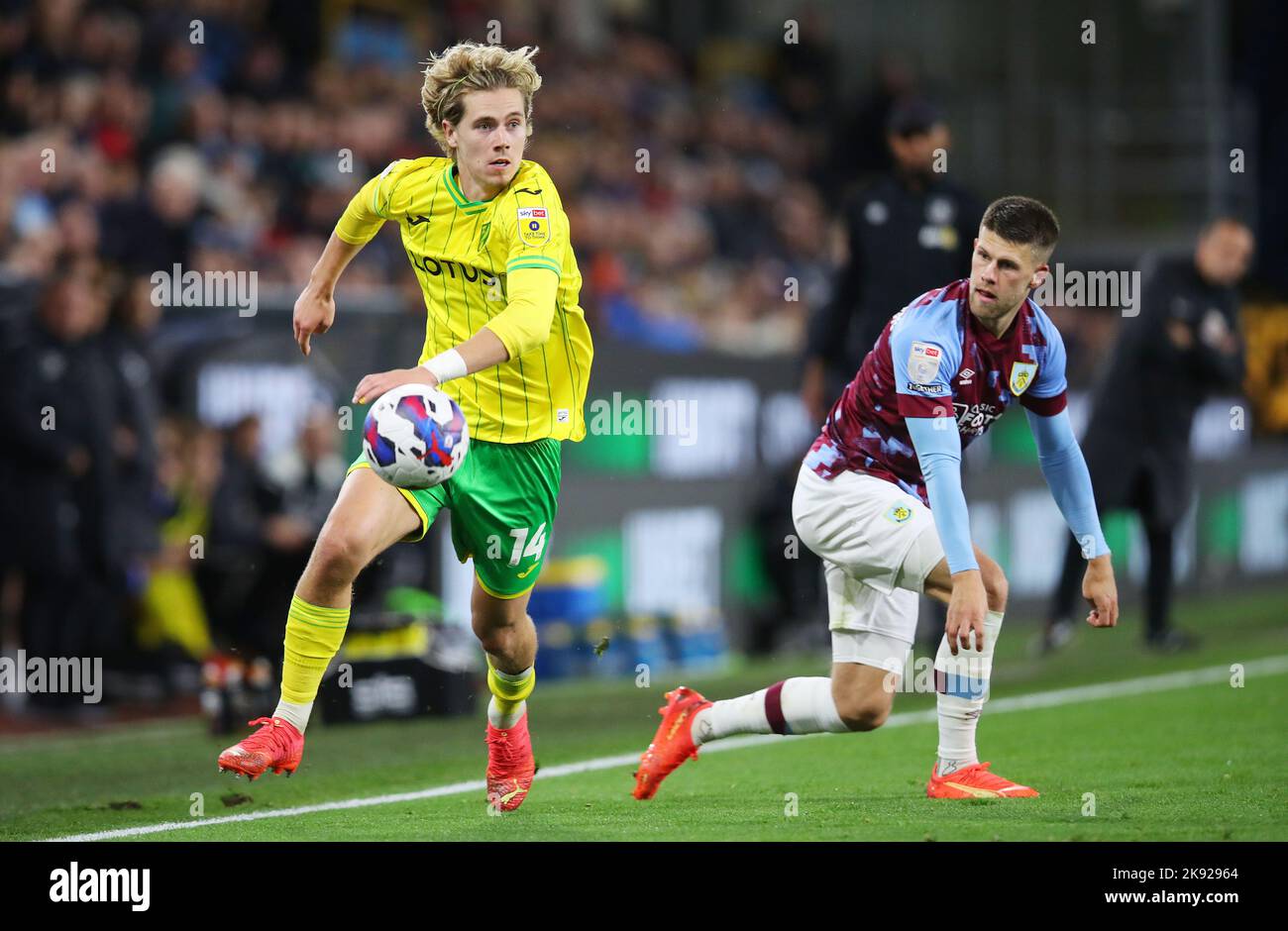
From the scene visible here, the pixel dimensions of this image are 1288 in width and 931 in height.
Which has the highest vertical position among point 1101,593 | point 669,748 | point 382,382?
point 382,382

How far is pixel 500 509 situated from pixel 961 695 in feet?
5.05

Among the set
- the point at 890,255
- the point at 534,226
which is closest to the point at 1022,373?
the point at 534,226

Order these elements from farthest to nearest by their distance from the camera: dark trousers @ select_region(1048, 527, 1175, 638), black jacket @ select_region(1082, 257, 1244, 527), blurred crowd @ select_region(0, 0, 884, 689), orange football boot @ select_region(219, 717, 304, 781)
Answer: black jacket @ select_region(1082, 257, 1244, 527)
dark trousers @ select_region(1048, 527, 1175, 638)
blurred crowd @ select_region(0, 0, 884, 689)
orange football boot @ select_region(219, 717, 304, 781)

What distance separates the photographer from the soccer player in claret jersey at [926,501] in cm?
578

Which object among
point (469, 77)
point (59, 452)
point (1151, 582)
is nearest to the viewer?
point (469, 77)

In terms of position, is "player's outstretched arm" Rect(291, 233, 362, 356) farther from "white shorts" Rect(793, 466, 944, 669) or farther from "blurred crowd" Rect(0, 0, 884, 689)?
"blurred crowd" Rect(0, 0, 884, 689)

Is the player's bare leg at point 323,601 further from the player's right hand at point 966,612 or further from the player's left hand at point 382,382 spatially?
the player's right hand at point 966,612

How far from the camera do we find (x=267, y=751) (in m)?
5.73

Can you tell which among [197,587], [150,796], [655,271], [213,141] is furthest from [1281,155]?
[150,796]

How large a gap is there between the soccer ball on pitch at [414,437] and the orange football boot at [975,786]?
1.91 meters

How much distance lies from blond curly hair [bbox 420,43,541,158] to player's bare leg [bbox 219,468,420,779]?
1.14 m

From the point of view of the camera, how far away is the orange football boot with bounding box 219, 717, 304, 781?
18.6 ft

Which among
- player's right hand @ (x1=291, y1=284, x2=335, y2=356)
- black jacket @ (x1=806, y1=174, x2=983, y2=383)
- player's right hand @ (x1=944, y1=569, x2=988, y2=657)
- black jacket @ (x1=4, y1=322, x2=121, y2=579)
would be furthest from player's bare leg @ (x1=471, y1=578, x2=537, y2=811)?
black jacket @ (x1=4, y1=322, x2=121, y2=579)

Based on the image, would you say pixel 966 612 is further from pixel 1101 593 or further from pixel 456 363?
pixel 456 363
